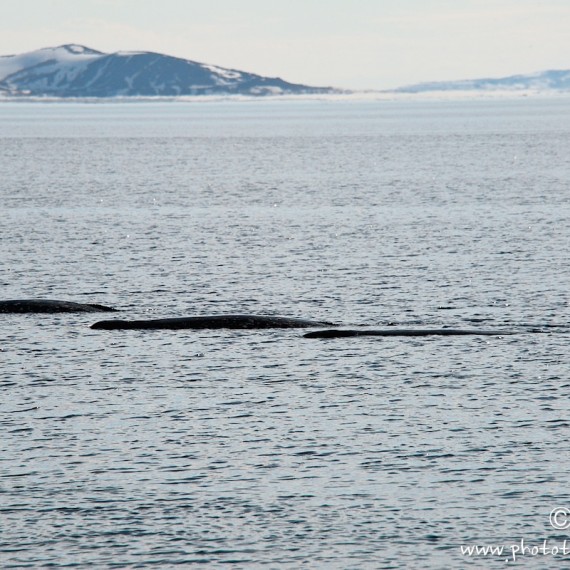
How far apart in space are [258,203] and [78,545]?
224 ft

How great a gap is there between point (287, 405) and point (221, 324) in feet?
31.7

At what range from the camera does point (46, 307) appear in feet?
126

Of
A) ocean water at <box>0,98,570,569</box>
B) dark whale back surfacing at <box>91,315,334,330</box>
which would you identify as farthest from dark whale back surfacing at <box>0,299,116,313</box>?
dark whale back surfacing at <box>91,315,334,330</box>

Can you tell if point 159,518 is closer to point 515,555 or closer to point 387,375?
point 515,555

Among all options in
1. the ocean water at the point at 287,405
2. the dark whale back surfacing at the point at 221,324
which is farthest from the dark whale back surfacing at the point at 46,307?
the dark whale back surfacing at the point at 221,324

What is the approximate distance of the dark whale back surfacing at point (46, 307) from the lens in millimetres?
38281

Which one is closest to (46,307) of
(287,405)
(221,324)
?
(221,324)

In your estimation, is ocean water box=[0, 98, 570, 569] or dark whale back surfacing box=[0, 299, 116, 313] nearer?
ocean water box=[0, 98, 570, 569]

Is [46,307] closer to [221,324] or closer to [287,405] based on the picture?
[221,324]

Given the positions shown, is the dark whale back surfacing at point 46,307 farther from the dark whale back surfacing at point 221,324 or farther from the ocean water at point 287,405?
the dark whale back surfacing at point 221,324

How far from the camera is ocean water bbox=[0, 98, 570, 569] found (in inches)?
727

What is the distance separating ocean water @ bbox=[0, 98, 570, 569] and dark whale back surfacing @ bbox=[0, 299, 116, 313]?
2.71 feet

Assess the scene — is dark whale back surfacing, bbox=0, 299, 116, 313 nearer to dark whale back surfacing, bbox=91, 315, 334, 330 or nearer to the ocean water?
the ocean water

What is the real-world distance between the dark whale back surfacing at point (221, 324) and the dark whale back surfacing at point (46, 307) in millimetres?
2913
